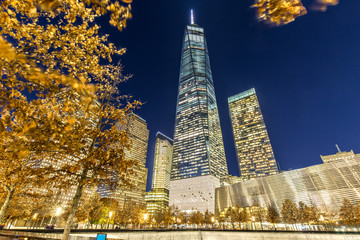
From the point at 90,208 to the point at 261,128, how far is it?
177394 mm

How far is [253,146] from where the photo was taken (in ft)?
585

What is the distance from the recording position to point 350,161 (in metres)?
63.2

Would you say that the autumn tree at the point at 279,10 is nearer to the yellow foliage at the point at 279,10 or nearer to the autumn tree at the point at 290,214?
the yellow foliage at the point at 279,10

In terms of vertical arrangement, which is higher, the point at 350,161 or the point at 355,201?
the point at 350,161

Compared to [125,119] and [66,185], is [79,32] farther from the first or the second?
[66,185]

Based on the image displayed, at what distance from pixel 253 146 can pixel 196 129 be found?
73.3m

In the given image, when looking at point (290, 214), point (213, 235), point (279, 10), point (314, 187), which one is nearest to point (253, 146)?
point (314, 187)

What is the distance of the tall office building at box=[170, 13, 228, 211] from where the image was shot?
123 m

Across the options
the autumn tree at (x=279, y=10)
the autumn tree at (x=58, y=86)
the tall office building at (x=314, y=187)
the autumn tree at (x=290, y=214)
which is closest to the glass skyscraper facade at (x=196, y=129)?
the tall office building at (x=314, y=187)

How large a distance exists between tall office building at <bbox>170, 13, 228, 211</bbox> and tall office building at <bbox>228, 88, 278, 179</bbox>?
31.3 meters

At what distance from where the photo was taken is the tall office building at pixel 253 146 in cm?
16624

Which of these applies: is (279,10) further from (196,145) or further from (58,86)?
(196,145)

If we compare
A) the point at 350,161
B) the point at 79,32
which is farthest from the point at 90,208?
the point at 350,161

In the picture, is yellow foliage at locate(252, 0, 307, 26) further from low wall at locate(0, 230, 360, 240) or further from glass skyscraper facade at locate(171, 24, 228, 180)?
glass skyscraper facade at locate(171, 24, 228, 180)
